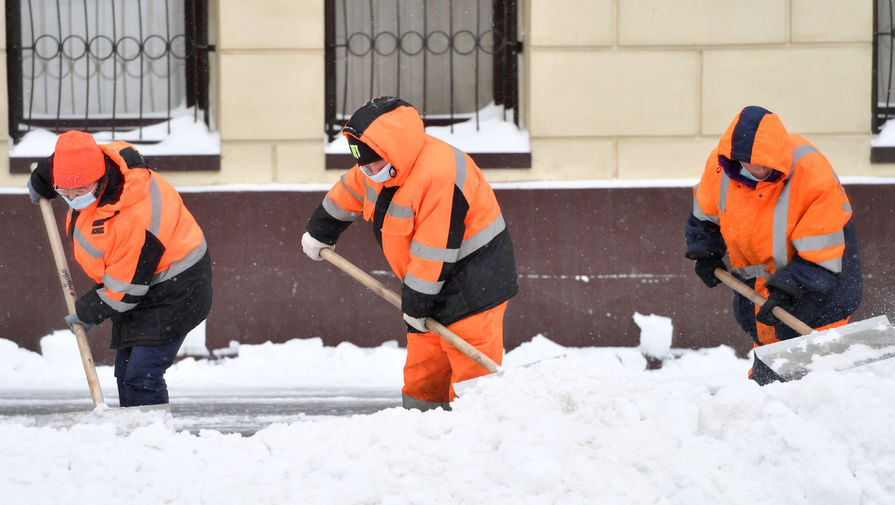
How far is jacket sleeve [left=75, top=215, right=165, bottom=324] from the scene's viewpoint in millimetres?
3926

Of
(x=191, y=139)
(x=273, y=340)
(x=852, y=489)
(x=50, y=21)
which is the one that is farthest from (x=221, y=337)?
(x=852, y=489)

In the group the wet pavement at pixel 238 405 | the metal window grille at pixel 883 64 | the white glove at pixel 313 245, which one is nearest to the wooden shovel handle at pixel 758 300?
the white glove at pixel 313 245

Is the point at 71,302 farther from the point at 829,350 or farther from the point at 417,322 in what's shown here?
the point at 829,350

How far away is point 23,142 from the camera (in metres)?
6.55

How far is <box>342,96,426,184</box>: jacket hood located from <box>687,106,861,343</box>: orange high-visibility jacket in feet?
4.08

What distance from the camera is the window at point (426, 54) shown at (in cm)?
673

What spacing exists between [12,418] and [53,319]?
1260 millimetres

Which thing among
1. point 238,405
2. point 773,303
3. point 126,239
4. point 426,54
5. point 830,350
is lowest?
point 238,405

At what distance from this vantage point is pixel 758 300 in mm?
4105

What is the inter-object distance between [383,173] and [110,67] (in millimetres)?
3777

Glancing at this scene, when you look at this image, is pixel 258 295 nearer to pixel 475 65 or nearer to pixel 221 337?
pixel 221 337

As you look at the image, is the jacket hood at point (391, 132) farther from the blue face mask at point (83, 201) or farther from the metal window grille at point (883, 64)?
the metal window grille at point (883, 64)

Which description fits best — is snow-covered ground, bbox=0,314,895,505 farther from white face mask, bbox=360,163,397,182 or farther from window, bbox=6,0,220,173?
window, bbox=6,0,220,173

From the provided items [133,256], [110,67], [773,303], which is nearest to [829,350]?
[773,303]
